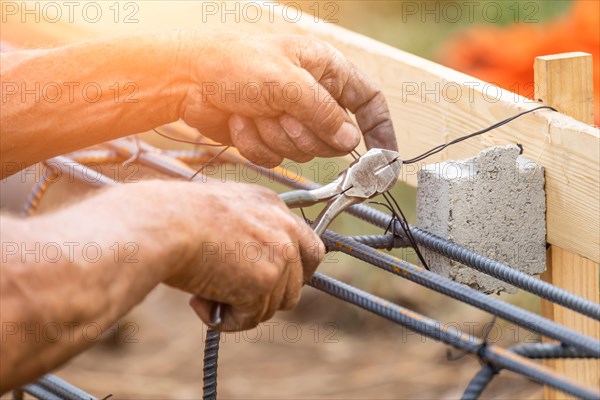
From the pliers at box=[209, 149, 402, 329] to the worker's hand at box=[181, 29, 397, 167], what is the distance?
0.10m

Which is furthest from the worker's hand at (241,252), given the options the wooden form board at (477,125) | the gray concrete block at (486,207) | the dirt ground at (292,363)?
the dirt ground at (292,363)

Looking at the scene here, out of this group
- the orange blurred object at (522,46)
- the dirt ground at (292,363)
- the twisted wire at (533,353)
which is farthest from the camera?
the dirt ground at (292,363)

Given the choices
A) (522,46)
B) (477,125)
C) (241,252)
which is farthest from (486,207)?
(522,46)

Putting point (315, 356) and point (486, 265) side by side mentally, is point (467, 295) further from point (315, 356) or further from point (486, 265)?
point (315, 356)

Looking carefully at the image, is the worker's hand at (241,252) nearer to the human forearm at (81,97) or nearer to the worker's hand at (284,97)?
the worker's hand at (284,97)

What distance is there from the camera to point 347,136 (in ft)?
5.46

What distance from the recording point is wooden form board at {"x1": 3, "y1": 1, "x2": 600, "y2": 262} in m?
1.59

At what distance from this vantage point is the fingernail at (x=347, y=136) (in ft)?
5.45

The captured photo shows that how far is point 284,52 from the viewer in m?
1.67

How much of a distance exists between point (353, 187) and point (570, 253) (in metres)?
0.50

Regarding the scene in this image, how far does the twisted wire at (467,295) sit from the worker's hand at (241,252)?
0.55ft

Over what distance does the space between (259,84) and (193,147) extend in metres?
1.08

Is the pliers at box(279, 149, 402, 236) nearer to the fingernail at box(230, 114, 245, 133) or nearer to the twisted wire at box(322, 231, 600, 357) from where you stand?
the twisted wire at box(322, 231, 600, 357)

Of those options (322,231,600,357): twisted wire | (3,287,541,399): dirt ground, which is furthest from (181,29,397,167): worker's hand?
(3,287,541,399): dirt ground
